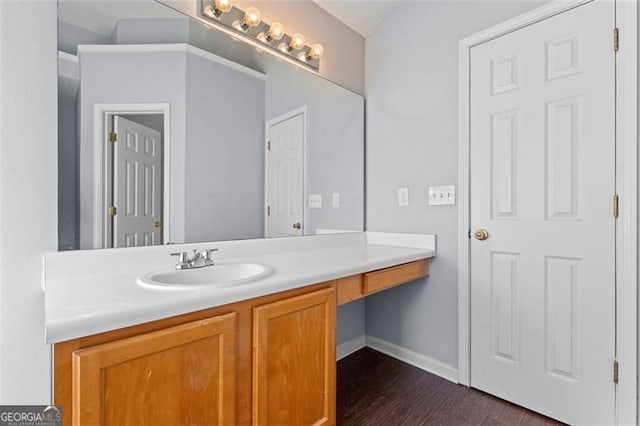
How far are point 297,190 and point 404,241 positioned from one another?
78cm

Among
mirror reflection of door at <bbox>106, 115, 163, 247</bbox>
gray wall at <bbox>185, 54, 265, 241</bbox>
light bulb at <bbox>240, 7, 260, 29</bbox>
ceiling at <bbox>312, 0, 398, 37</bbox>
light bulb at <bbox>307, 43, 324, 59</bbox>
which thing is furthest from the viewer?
ceiling at <bbox>312, 0, 398, 37</bbox>

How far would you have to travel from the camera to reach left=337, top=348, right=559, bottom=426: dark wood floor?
1565 millimetres

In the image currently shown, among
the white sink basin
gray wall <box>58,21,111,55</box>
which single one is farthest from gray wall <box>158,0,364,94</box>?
the white sink basin

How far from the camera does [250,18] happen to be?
5.49 feet

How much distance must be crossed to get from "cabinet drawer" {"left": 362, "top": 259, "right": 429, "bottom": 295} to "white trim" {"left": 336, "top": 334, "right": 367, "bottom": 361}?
75 cm

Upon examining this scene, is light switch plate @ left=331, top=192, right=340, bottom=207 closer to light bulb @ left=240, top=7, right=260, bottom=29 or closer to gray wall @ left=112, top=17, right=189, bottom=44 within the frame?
light bulb @ left=240, top=7, right=260, bottom=29

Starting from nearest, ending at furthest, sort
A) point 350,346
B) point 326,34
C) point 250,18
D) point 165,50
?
point 165,50
point 250,18
point 326,34
point 350,346

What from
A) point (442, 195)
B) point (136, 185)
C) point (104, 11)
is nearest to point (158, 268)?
point (136, 185)

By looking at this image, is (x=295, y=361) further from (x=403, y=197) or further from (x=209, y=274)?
(x=403, y=197)

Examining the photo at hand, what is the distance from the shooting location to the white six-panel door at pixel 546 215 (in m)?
1.41

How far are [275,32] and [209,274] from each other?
136cm

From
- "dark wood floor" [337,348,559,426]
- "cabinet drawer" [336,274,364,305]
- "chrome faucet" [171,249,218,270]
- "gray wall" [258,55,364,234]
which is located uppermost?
"gray wall" [258,55,364,234]

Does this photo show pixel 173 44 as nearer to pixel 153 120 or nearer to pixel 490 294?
pixel 153 120

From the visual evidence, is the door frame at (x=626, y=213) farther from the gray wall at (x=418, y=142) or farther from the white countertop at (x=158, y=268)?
the white countertop at (x=158, y=268)
